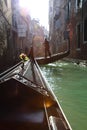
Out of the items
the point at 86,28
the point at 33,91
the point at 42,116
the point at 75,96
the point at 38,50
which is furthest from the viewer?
the point at 38,50

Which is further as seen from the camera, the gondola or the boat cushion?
the gondola

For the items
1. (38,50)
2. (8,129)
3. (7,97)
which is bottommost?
(38,50)

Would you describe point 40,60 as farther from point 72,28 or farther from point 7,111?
point 7,111

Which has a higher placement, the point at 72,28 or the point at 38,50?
A: the point at 72,28

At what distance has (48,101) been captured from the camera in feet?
10.1

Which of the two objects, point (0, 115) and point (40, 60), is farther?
point (40, 60)

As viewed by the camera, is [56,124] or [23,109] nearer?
[56,124]

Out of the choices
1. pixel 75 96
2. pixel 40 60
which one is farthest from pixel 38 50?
pixel 75 96

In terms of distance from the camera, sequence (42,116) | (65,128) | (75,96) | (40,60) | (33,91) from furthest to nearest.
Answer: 1. (40,60)
2. (75,96)
3. (33,91)
4. (42,116)
5. (65,128)

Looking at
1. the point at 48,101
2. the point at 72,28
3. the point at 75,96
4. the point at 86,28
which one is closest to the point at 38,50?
the point at 72,28

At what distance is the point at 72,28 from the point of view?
23.0m

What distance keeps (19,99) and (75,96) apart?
4.45m

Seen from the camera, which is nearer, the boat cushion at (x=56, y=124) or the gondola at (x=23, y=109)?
the boat cushion at (x=56, y=124)

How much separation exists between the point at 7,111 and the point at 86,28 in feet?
51.8
